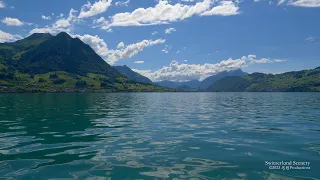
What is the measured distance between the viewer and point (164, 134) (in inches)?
1115

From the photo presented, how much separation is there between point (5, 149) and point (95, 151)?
7888mm

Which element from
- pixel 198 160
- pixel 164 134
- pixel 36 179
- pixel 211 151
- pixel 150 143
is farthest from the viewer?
pixel 164 134

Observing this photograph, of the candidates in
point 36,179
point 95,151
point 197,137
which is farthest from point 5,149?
point 197,137

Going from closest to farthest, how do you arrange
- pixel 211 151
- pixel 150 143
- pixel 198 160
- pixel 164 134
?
pixel 198 160, pixel 211 151, pixel 150 143, pixel 164 134

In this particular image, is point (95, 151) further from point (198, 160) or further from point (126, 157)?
point (198, 160)

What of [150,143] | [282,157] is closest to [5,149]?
[150,143]

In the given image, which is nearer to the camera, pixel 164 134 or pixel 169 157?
pixel 169 157

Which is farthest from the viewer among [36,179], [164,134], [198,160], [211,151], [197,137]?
[164,134]

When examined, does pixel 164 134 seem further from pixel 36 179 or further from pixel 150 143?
pixel 36 179

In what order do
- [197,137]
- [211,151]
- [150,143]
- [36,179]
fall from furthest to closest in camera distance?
[197,137], [150,143], [211,151], [36,179]

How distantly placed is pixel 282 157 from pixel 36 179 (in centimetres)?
1666

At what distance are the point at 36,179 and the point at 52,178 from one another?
0.88 m

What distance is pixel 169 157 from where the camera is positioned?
18.3 meters

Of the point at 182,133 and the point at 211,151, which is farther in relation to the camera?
the point at 182,133
